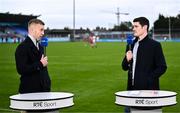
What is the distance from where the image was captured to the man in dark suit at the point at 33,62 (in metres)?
7.59

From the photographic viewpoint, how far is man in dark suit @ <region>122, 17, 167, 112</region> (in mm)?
7961

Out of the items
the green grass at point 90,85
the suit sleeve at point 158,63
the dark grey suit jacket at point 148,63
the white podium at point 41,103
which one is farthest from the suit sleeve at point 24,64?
the green grass at point 90,85

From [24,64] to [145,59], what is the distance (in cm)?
200

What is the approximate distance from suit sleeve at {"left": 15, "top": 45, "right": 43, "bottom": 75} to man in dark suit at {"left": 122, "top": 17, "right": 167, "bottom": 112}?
1509 mm

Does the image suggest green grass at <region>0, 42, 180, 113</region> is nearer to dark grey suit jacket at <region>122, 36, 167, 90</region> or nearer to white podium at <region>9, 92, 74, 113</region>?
dark grey suit jacket at <region>122, 36, 167, 90</region>

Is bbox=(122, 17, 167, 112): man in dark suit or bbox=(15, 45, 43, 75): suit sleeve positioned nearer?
bbox=(15, 45, 43, 75): suit sleeve

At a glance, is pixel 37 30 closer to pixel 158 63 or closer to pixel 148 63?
pixel 148 63

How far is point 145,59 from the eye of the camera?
7973mm

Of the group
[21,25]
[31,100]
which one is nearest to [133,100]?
[31,100]

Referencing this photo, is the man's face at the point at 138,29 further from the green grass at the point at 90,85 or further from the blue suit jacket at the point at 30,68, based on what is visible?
the green grass at the point at 90,85

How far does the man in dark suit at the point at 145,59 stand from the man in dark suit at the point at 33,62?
1.43 meters

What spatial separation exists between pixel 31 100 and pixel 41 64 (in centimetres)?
118

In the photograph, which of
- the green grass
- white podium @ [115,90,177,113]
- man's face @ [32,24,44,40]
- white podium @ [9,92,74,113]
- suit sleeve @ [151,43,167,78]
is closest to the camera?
white podium @ [9,92,74,113]

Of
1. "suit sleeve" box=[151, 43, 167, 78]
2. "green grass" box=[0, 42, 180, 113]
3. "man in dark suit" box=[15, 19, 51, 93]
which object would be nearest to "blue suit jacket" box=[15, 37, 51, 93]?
"man in dark suit" box=[15, 19, 51, 93]
